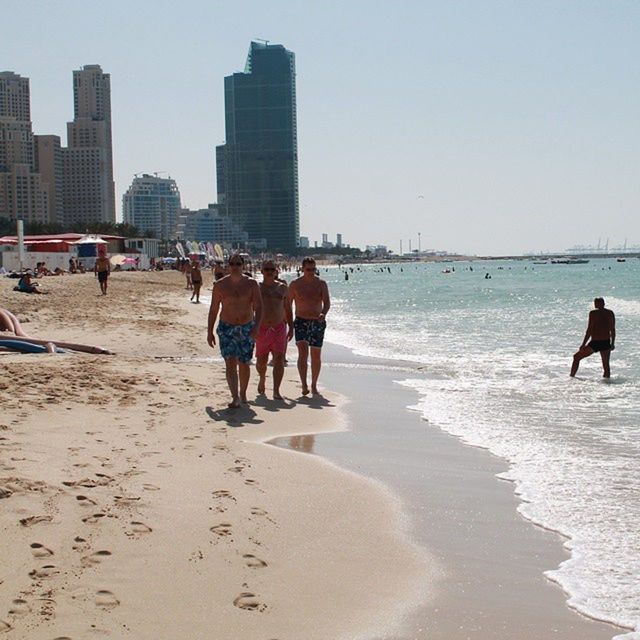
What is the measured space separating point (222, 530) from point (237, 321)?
4016mm

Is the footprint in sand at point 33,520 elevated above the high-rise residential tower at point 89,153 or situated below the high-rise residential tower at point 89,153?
below

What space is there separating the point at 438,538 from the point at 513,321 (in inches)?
845

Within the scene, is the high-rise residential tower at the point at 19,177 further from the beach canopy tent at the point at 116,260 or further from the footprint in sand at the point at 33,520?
the footprint in sand at the point at 33,520

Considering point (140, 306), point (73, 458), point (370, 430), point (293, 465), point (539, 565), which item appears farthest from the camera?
point (140, 306)

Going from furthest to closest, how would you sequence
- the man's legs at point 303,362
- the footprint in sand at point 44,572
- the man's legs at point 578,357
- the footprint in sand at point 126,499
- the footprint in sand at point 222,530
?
the man's legs at point 578,357
the man's legs at point 303,362
the footprint in sand at point 126,499
the footprint in sand at point 222,530
the footprint in sand at point 44,572

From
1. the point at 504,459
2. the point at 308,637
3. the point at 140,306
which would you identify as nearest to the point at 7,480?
the point at 308,637

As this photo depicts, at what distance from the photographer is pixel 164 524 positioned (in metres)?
4.32

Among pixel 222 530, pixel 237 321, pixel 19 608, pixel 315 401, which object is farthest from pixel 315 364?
pixel 19 608

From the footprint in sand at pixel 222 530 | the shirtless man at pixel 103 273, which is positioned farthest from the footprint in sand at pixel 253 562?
the shirtless man at pixel 103 273

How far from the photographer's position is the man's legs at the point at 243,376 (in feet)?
27.1

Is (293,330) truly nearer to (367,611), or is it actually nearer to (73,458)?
(73,458)

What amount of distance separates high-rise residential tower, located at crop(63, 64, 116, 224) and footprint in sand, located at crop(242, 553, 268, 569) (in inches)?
6407

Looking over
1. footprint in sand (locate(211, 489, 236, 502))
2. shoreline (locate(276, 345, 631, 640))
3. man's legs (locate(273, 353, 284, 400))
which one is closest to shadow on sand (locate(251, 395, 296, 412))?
man's legs (locate(273, 353, 284, 400))

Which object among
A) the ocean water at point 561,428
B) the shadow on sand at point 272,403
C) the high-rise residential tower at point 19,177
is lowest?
the ocean water at point 561,428
